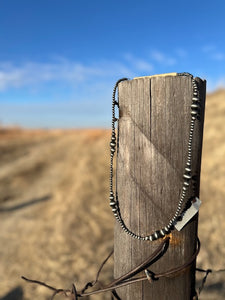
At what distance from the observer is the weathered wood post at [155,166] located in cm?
147

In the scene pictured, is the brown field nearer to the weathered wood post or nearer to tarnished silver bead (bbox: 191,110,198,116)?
the weathered wood post

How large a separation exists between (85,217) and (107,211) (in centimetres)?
68

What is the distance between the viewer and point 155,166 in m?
1.51

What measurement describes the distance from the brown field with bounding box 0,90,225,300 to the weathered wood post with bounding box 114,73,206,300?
8.00 feet

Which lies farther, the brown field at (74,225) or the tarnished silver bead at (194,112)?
the brown field at (74,225)

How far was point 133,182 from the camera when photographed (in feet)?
5.18

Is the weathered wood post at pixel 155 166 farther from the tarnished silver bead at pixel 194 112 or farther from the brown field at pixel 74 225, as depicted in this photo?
the brown field at pixel 74 225

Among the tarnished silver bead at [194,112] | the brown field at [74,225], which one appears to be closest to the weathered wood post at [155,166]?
the tarnished silver bead at [194,112]

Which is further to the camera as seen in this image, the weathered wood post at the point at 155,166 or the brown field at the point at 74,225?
the brown field at the point at 74,225

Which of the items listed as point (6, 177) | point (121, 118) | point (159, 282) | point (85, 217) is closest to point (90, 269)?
point (85, 217)

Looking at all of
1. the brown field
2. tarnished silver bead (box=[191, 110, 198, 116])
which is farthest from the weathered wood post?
the brown field

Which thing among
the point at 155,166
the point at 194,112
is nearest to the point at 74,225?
the point at 155,166

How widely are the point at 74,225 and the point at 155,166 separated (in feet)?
18.1

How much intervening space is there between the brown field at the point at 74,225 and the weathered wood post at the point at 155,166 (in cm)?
244
